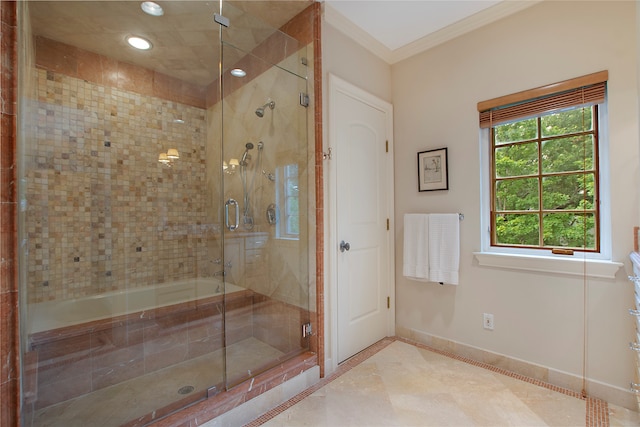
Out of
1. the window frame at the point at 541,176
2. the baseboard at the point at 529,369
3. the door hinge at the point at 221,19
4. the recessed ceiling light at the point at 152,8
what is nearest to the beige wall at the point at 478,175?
the baseboard at the point at 529,369

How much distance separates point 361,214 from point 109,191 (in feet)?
6.12

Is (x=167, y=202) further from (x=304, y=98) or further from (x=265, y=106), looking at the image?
(x=304, y=98)

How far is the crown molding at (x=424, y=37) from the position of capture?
2076mm

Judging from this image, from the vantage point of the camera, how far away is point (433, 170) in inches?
97.0

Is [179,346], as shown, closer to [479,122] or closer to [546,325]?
[546,325]

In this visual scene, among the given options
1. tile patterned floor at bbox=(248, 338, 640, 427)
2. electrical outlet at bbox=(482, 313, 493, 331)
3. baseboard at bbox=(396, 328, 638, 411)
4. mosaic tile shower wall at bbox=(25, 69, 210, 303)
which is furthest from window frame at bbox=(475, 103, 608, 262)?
mosaic tile shower wall at bbox=(25, 69, 210, 303)

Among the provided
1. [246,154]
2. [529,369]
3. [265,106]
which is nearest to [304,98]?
[265,106]

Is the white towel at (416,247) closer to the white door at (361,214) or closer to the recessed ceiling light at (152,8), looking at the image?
the white door at (361,214)

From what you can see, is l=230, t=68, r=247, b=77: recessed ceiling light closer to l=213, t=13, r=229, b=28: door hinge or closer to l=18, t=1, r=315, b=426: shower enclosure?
l=18, t=1, r=315, b=426: shower enclosure

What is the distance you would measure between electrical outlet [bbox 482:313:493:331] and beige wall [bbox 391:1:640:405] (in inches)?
1.1

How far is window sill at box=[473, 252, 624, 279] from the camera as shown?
5.68ft

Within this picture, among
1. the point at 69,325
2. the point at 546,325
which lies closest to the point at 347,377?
the point at 546,325

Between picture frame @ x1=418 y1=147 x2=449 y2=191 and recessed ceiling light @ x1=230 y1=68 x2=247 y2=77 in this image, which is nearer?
recessed ceiling light @ x1=230 y1=68 x2=247 y2=77

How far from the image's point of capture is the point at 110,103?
202cm
